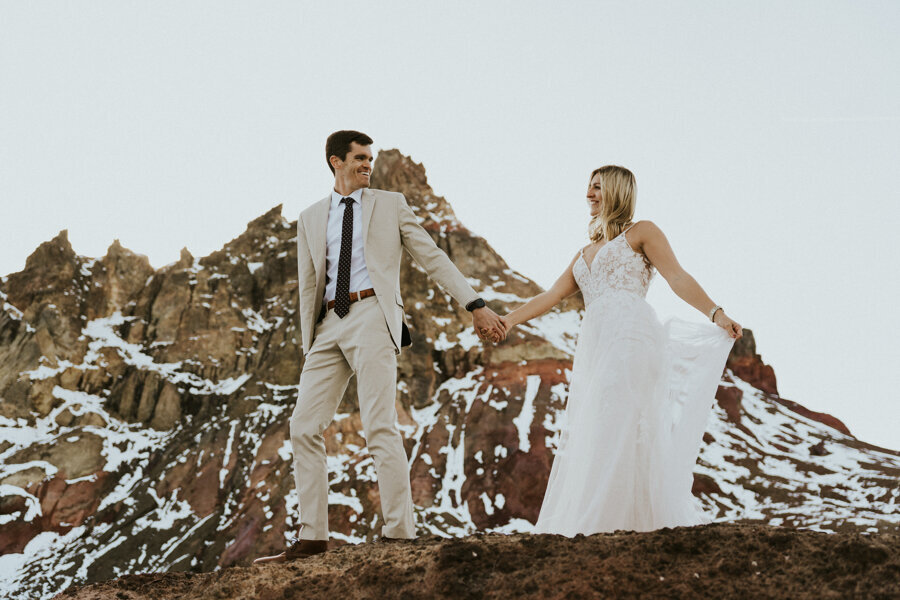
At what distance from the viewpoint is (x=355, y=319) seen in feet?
16.8

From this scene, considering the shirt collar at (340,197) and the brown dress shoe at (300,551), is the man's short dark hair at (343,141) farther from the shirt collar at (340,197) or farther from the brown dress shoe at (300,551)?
the brown dress shoe at (300,551)

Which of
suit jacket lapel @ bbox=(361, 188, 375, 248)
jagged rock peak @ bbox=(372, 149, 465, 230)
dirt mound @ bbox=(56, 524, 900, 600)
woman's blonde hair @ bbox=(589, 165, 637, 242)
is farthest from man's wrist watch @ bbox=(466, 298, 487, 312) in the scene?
jagged rock peak @ bbox=(372, 149, 465, 230)

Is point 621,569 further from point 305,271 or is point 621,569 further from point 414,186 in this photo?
point 414,186

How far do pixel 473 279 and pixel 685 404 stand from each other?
2209 cm

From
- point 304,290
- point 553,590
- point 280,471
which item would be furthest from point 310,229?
point 280,471

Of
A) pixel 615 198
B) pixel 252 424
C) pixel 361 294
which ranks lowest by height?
pixel 361 294

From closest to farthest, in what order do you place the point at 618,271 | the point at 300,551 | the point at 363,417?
the point at 300,551 → the point at 363,417 → the point at 618,271

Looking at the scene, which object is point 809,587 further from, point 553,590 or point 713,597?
point 553,590

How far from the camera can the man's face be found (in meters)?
5.53

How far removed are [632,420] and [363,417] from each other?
1.71 meters

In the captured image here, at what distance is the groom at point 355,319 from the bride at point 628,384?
79cm

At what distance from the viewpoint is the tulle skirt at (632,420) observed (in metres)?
4.72

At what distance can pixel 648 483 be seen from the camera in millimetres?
4766

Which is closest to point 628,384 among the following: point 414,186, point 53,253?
point 414,186
